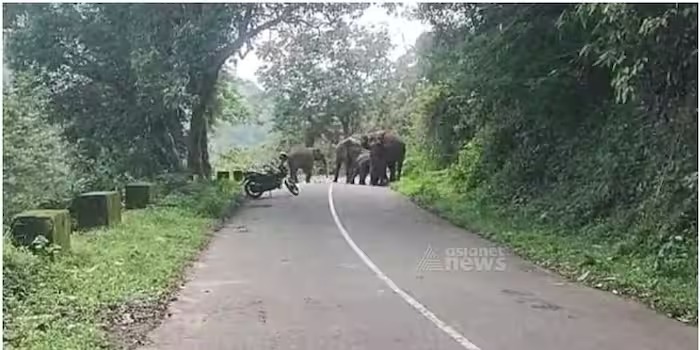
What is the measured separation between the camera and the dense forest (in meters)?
10.6

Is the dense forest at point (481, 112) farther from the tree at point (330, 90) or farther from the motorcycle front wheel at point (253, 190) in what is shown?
the tree at point (330, 90)

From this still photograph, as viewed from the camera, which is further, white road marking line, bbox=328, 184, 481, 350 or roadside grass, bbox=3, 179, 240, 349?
white road marking line, bbox=328, 184, 481, 350

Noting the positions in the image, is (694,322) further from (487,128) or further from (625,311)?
(487,128)

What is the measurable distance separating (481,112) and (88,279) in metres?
12.6

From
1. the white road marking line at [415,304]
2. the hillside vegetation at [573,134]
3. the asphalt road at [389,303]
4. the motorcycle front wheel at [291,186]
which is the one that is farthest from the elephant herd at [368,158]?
the white road marking line at [415,304]

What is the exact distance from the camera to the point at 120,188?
63.3 ft

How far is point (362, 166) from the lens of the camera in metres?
31.5

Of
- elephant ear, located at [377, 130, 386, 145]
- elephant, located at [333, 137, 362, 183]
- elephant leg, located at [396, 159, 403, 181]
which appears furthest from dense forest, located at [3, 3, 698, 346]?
elephant, located at [333, 137, 362, 183]

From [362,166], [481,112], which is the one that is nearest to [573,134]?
[481,112]

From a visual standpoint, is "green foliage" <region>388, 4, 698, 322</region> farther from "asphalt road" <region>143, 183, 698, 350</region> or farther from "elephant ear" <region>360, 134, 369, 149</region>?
"elephant ear" <region>360, 134, 369, 149</region>

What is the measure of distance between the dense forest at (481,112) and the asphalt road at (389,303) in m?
0.70

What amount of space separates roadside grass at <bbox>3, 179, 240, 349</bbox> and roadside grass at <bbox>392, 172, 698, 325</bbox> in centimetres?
431

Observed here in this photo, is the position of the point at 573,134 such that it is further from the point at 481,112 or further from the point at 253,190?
the point at 253,190

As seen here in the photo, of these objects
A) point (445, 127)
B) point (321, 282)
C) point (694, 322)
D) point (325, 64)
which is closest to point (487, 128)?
point (445, 127)
